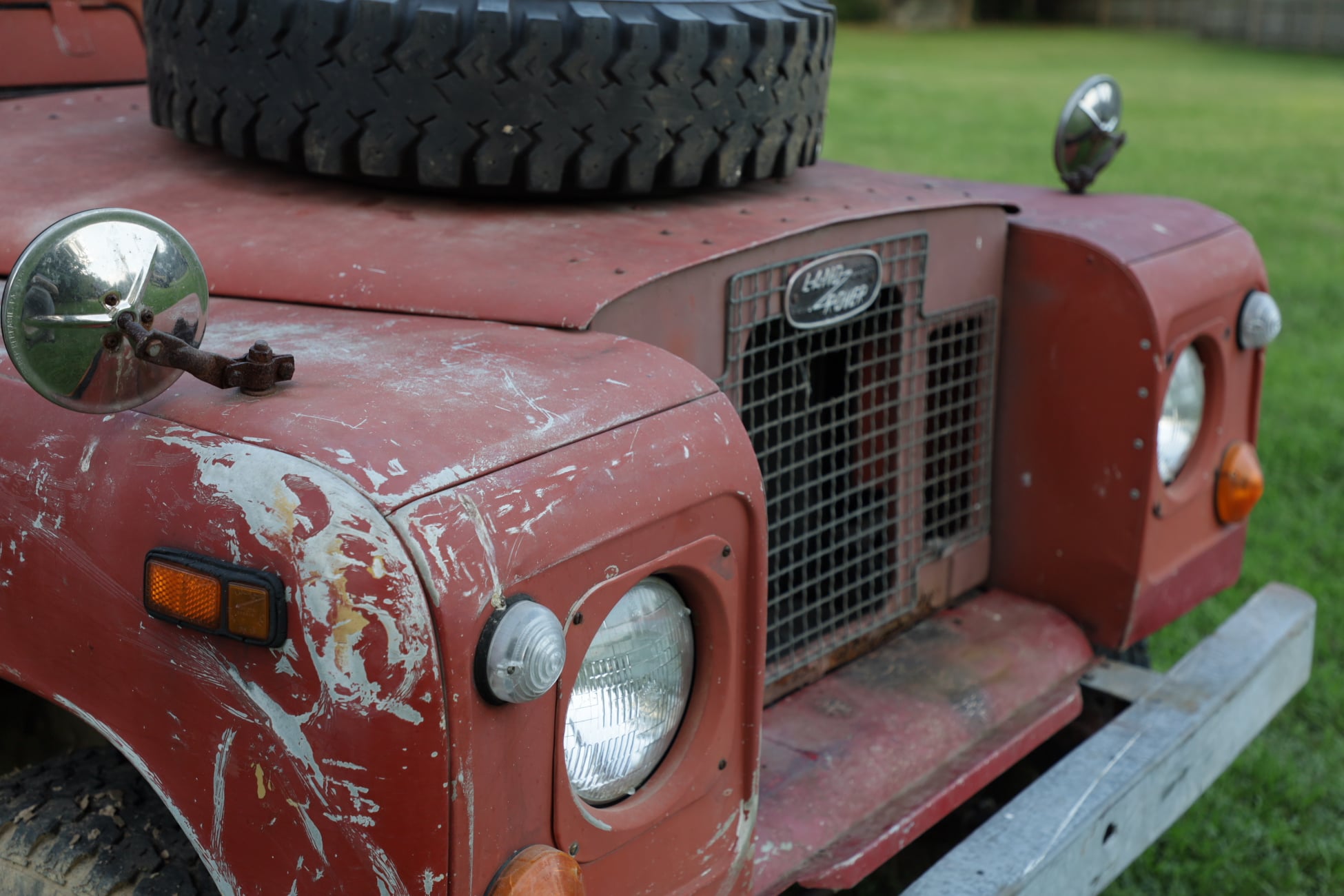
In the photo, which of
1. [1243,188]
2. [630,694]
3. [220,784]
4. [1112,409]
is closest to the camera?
[220,784]

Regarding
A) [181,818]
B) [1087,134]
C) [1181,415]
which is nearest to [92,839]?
[181,818]

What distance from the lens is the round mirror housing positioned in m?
1.23

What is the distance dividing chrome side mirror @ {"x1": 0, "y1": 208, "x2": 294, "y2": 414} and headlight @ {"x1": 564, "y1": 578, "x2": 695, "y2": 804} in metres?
0.42

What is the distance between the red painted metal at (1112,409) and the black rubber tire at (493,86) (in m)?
0.65

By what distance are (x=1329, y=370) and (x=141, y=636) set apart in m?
5.52

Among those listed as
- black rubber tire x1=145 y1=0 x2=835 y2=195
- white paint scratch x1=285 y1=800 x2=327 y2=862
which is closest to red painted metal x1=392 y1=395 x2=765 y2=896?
white paint scratch x1=285 y1=800 x2=327 y2=862

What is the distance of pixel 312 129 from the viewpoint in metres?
1.91

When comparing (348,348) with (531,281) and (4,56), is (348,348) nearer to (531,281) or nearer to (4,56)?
(531,281)

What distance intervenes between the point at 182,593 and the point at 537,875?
0.41 meters

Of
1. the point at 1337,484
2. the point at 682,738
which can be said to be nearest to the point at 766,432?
the point at 682,738

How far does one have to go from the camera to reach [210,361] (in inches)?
51.7

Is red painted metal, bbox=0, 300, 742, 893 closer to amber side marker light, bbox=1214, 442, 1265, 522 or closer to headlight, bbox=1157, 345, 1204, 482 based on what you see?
headlight, bbox=1157, 345, 1204, 482

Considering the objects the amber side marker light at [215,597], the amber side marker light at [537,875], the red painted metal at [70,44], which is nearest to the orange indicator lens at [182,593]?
the amber side marker light at [215,597]

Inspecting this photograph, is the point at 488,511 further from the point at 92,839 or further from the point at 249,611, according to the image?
the point at 92,839
